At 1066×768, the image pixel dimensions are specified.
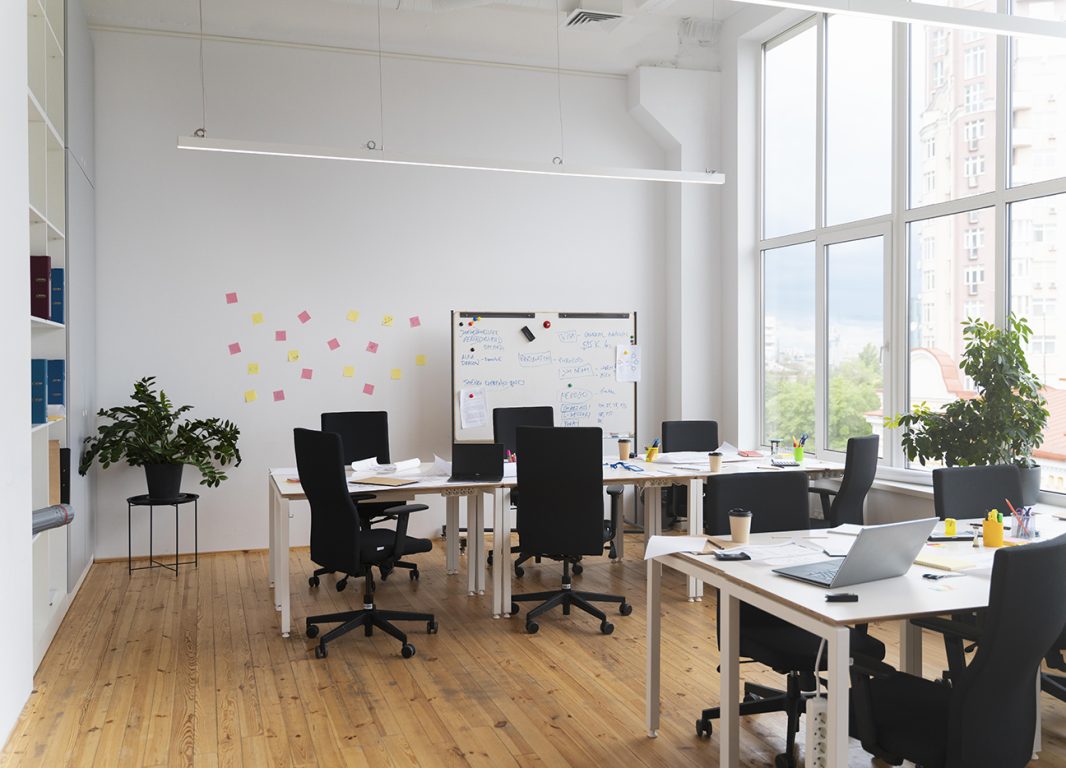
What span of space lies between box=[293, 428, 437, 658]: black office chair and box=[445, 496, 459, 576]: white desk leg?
1.43 m

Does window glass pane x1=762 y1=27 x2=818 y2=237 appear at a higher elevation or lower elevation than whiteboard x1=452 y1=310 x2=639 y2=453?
higher

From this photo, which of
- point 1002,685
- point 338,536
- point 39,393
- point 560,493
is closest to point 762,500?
point 560,493

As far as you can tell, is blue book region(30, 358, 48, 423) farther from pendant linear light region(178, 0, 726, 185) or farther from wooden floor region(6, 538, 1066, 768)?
pendant linear light region(178, 0, 726, 185)

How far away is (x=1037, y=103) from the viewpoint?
5109 mm

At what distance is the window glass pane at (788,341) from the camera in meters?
7.02

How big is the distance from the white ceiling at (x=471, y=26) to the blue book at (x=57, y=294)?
7.98ft

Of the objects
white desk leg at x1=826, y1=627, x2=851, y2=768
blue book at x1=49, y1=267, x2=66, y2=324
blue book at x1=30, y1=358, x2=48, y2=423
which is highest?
blue book at x1=49, y1=267, x2=66, y2=324

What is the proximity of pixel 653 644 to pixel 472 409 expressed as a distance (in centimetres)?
399

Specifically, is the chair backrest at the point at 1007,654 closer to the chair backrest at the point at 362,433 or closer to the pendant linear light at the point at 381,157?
the pendant linear light at the point at 381,157

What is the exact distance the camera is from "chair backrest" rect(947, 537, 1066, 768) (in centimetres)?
216

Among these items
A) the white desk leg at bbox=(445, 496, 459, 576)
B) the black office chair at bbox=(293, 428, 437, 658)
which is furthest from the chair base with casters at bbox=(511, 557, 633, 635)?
the white desk leg at bbox=(445, 496, 459, 576)

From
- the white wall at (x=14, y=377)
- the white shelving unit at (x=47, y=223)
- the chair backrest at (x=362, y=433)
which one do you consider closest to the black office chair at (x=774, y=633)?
the white wall at (x=14, y=377)

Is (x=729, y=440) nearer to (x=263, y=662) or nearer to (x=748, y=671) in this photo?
(x=748, y=671)

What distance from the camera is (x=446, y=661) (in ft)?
14.1
